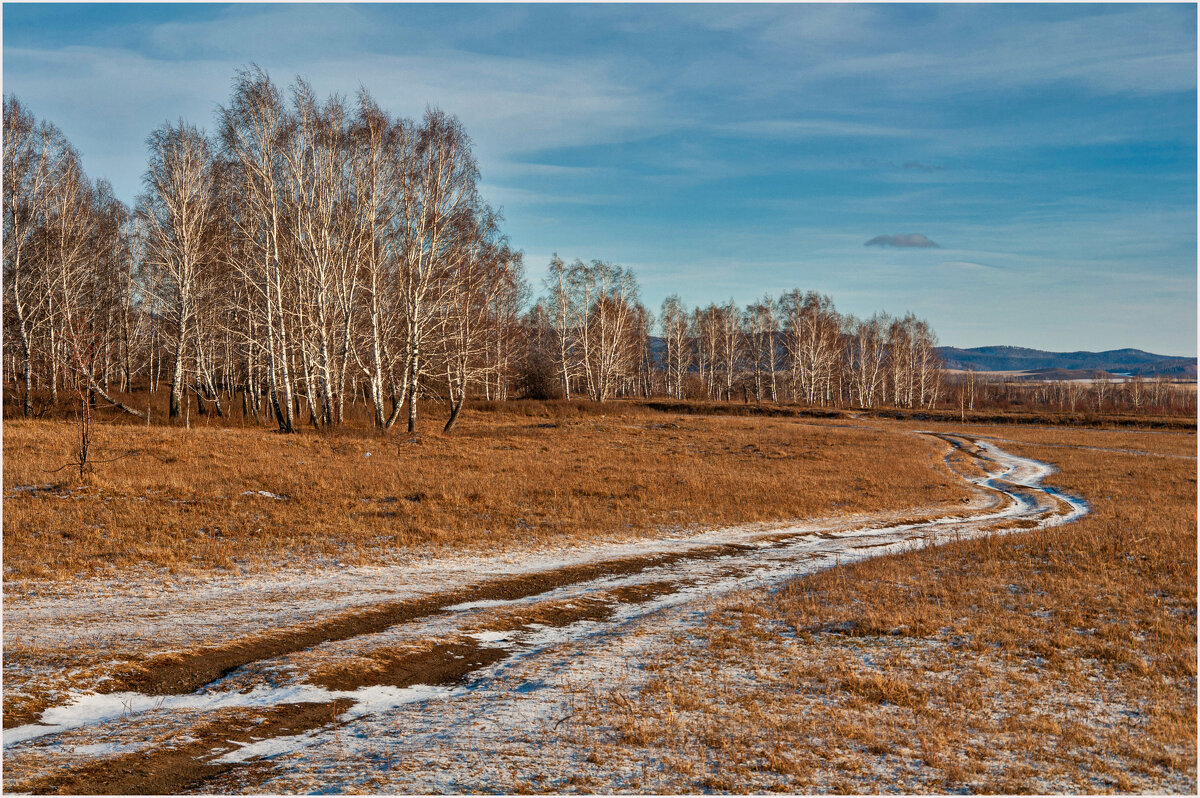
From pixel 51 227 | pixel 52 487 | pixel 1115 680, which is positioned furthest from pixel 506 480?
pixel 51 227

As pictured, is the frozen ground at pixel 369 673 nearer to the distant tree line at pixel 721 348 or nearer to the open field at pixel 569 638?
the open field at pixel 569 638

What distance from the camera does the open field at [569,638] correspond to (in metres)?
5.94

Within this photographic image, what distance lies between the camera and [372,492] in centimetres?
1992

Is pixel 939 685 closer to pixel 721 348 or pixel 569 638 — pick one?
pixel 569 638

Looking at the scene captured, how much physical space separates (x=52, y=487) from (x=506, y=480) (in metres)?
11.4

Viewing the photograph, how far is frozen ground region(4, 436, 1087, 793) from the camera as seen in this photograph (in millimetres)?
5824

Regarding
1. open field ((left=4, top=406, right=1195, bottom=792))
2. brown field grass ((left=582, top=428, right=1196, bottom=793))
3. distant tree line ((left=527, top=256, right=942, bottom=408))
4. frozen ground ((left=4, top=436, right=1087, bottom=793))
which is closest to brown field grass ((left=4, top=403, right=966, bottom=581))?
open field ((left=4, top=406, right=1195, bottom=792))

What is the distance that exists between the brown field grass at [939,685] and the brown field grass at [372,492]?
7478 mm

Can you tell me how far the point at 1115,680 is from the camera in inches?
301

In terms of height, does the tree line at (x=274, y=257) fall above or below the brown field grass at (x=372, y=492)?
above

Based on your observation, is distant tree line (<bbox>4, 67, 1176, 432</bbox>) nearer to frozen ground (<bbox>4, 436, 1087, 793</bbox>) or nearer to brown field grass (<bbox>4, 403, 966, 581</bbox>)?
brown field grass (<bbox>4, 403, 966, 581</bbox>)

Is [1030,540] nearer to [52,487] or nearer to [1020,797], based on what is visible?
[1020,797]

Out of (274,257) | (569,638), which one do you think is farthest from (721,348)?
(569,638)

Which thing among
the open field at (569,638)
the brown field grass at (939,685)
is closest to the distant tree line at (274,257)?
the open field at (569,638)
